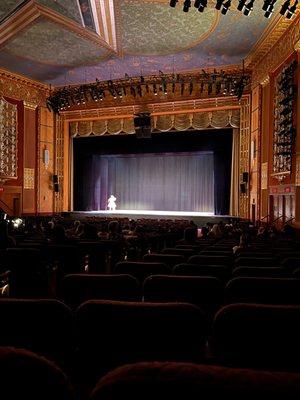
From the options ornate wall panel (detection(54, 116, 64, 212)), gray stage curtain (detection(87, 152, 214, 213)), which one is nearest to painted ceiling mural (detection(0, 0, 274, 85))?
ornate wall panel (detection(54, 116, 64, 212))

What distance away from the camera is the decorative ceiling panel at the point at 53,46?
39.0 feet

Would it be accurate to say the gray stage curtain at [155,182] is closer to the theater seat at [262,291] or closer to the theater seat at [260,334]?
the theater seat at [262,291]

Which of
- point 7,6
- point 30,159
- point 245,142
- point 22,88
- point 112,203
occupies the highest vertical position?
point 7,6

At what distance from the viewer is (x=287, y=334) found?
1.45 metres

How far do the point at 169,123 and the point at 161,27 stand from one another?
530 centimetres

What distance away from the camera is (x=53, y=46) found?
1307cm

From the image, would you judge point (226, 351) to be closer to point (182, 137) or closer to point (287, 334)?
point (287, 334)

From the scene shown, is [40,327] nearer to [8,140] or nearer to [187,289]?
[187,289]

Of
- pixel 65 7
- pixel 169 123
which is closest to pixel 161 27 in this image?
pixel 65 7

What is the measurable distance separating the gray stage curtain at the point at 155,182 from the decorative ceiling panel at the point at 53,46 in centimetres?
670

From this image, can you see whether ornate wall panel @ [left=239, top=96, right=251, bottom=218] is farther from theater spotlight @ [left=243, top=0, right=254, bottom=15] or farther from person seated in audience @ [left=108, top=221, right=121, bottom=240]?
person seated in audience @ [left=108, top=221, right=121, bottom=240]

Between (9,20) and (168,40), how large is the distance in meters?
5.03

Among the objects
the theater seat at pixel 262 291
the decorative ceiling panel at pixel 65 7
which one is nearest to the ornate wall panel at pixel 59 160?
the decorative ceiling panel at pixel 65 7

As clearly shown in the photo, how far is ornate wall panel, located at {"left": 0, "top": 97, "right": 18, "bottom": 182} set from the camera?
15461 millimetres
